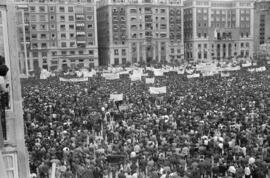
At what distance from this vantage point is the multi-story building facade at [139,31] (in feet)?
327

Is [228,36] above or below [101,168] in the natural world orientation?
above

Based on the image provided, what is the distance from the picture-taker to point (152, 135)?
18953mm

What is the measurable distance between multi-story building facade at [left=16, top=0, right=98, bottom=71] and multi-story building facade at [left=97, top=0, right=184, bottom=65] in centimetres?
604

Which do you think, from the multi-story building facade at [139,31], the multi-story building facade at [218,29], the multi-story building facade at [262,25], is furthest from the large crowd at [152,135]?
the multi-story building facade at [262,25]

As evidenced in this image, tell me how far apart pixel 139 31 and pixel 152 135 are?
85.5 meters

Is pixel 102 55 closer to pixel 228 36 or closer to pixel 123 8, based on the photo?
pixel 123 8

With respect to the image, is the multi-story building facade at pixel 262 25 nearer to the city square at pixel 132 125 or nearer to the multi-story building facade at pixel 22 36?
the multi-story building facade at pixel 22 36

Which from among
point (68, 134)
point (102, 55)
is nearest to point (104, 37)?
point (102, 55)

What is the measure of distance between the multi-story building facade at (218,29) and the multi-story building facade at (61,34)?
102ft

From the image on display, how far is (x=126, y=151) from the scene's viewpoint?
16609mm

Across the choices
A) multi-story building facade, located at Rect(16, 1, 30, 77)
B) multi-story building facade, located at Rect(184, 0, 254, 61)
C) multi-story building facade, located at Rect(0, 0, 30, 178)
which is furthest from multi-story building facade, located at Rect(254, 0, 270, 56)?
multi-story building facade, located at Rect(0, 0, 30, 178)

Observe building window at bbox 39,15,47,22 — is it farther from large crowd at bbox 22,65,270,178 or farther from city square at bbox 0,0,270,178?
large crowd at bbox 22,65,270,178

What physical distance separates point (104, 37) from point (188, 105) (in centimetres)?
7872

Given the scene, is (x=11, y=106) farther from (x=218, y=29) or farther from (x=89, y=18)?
(x=218, y=29)
